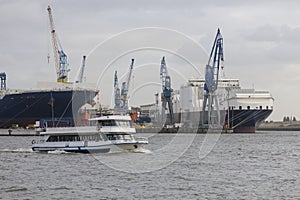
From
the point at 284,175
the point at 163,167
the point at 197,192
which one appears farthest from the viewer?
the point at 163,167

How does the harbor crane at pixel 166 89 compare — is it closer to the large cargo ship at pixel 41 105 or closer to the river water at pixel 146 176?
the large cargo ship at pixel 41 105

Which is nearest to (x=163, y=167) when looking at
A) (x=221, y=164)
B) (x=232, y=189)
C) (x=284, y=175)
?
(x=221, y=164)

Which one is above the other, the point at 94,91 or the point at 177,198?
the point at 94,91

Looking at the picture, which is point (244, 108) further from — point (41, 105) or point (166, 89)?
point (41, 105)

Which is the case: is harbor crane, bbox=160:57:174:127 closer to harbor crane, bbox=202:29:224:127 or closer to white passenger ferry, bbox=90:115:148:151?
harbor crane, bbox=202:29:224:127

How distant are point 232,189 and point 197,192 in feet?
7.82

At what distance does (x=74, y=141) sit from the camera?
63.7 metres

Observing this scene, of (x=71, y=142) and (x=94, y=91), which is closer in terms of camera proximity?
(x=71, y=142)

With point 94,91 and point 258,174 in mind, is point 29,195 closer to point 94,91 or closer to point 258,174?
point 258,174

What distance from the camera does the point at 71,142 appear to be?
209 feet

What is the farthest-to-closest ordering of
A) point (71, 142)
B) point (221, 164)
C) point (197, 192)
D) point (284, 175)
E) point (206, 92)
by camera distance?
1. point (206, 92)
2. point (71, 142)
3. point (221, 164)
4. point (284, 175)
5. point (197, 192)

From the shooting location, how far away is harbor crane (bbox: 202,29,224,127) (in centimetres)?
13525

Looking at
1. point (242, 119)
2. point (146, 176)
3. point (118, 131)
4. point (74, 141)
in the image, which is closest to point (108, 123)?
point (118, 131)

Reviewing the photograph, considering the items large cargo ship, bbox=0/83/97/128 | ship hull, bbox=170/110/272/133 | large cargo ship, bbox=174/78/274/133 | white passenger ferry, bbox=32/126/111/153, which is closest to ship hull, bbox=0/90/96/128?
large cargo ship, bbox=0/83/97/128
